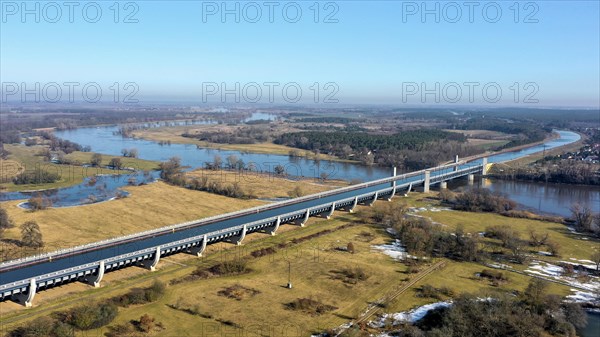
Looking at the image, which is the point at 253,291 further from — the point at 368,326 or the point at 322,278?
the point at 368,326

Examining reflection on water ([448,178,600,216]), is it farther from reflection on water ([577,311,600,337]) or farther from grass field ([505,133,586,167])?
reflection on water ([577,311,600,337])

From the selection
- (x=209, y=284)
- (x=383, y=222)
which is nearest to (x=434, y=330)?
(x=209, y=284)

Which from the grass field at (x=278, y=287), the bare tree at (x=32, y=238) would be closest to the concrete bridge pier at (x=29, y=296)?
the grass field at (x=278, y=287)

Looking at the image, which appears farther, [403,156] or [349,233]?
[403,156]

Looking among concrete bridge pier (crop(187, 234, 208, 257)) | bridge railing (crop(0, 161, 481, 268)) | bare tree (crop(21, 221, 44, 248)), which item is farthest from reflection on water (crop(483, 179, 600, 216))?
bare tree (crop(21, 221, 44, 248))

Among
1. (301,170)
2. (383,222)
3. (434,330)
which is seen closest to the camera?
(434,330)

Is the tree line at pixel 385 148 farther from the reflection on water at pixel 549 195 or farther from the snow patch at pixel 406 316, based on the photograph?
the snow patch at pixel 406 316

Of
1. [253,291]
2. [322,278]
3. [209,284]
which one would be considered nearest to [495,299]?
[322,278]

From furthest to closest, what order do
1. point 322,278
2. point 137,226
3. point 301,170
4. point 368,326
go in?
point 301,170 → point 137,226 → point 322,278 → point 368,326

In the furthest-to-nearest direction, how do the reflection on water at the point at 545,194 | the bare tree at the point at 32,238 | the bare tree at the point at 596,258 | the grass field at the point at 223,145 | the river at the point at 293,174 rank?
the grass field at the point at 223,145 → the reflection on water at the point at 545,194 → the river at the point at 293,174 → the bare tree at the point at 596,258 → the bare tree at the point at 32,238
